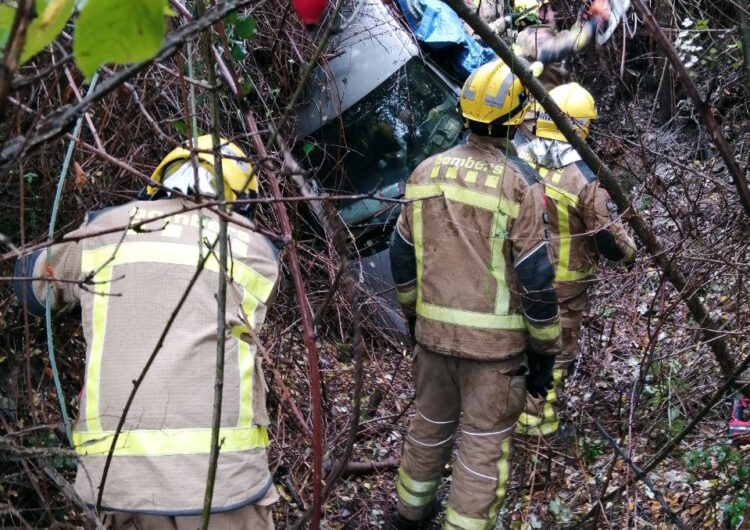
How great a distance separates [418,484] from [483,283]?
1044mm

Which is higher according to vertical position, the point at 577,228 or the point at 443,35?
the point at 443,35

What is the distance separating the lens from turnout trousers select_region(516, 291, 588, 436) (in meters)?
4.16

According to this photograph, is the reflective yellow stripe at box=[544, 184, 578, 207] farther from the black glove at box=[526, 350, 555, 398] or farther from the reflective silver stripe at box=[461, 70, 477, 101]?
the black glove at box=[526, 350, 555, 398]

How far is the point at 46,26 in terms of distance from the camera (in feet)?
2.06

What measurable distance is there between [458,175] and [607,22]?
1.52m

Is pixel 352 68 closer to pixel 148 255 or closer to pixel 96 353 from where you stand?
pixel 148 255

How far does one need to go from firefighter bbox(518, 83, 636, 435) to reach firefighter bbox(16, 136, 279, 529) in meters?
1.98

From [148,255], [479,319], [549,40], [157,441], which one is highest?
[549,40]

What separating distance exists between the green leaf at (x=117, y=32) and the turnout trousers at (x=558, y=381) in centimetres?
370

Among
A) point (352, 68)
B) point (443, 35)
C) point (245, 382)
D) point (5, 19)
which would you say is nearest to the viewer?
point (5, 19)

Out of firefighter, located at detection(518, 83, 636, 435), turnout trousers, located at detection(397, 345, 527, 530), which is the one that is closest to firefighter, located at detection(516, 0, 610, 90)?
firefighter, located at detection(518, 83, 636, 435)

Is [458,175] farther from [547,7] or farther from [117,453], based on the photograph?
[547,7]

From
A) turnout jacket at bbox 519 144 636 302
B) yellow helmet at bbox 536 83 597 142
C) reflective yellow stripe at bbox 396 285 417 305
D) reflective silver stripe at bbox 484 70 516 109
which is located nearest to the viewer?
reflective silver stripe at bbox 484 70 516 109

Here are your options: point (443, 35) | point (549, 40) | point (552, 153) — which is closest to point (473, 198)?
point (552, 153)
